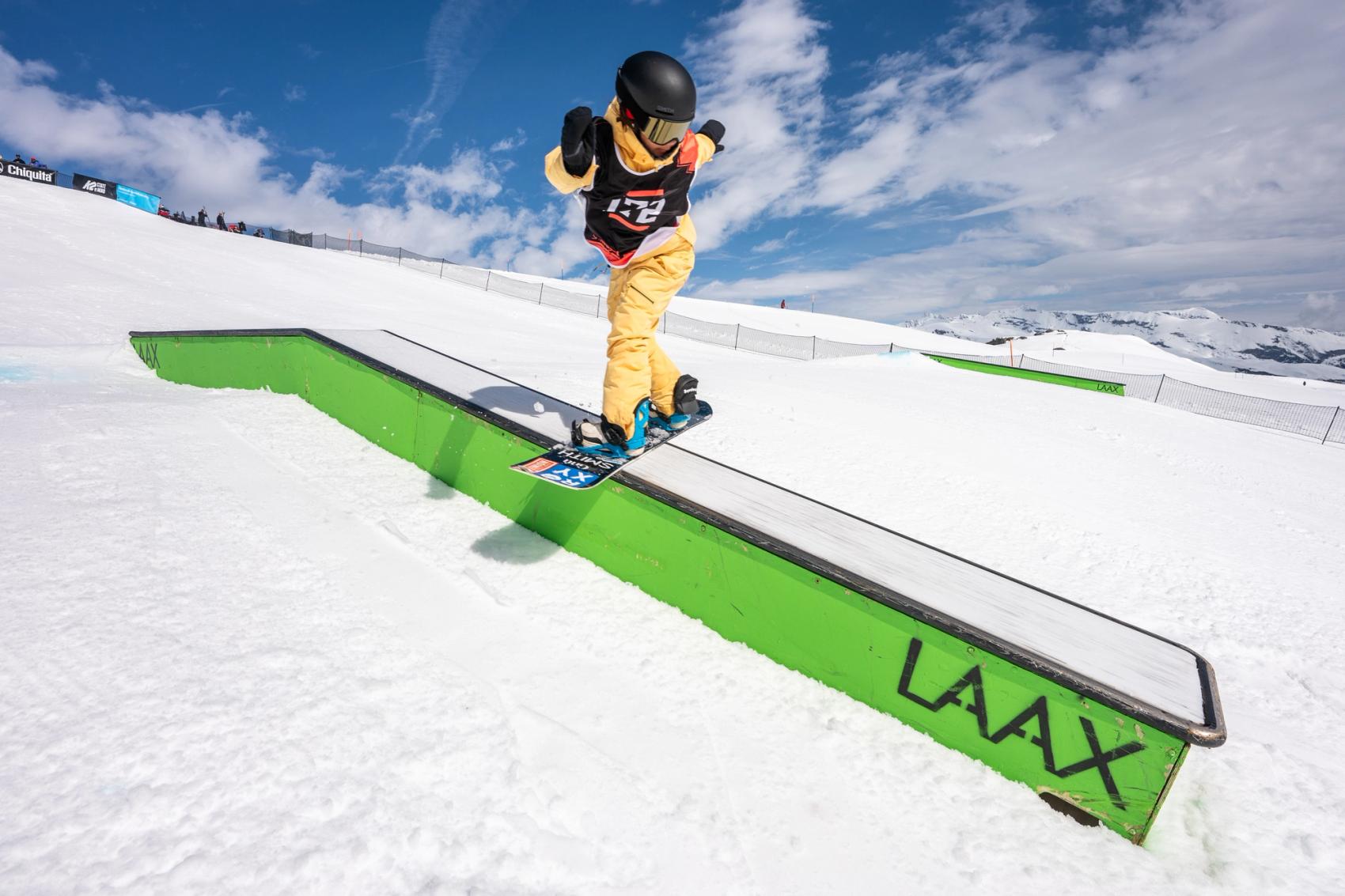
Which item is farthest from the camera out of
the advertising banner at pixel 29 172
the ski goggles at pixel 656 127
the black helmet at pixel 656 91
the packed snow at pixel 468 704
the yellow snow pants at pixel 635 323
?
the advertising banner at pixel 29 172

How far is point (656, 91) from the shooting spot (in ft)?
8.67

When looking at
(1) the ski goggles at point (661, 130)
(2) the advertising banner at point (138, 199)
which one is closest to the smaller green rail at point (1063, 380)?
(1) the ski goggles at point (661, 130)

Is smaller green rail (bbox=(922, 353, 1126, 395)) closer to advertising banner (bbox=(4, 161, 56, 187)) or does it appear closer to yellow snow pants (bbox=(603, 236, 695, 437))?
yellow snow pants (bbox=(603, 236, 695, 437))

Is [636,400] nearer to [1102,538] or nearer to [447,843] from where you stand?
[447,843]

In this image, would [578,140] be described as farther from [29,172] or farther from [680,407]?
[29,172]

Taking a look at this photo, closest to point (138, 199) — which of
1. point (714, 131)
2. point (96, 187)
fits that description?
point (96, 187)

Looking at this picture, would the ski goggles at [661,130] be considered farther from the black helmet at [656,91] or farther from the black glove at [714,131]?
the black glove at [714,131]

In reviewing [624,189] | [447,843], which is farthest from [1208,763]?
[624,189]

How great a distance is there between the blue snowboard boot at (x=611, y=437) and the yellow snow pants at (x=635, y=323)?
0.03 m

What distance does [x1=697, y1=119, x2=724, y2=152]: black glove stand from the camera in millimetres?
3424

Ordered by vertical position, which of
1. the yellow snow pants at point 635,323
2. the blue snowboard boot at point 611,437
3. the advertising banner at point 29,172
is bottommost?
the blue snowboard boot at point 611,437

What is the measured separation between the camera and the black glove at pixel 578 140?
2.67 m

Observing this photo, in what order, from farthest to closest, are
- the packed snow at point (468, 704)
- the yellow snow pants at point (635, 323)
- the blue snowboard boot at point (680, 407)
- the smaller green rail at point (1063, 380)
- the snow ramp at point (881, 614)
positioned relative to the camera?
the smaller green rail at point (1063, 380)
the blue snowboard boot at point (680, 407)
the yellow snow pants at point (635, 323)
the snow ramp at point (881, 614)
the packed snow at point (468, 704)

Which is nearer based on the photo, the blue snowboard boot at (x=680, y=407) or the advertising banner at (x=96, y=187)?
the blue snowboard boot at (x=680, y=407)
